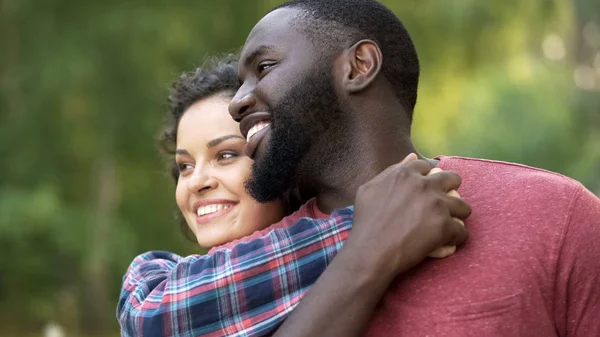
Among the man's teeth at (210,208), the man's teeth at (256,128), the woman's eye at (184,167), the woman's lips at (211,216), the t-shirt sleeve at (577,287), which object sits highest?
the man's teeth at (256,128)

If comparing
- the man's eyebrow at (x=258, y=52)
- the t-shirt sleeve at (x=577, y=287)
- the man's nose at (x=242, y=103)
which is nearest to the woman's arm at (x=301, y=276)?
the t-shirt sleeve at (x=577, y=287)

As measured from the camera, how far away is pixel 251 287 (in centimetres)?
204

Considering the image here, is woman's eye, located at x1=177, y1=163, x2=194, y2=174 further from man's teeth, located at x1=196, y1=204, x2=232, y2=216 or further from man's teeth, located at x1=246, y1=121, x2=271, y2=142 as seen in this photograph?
man's teeth, located at x1=246, y1=121, x2=271, y2=142

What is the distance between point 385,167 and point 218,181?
23.3 inches

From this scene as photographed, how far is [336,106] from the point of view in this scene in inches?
87.3

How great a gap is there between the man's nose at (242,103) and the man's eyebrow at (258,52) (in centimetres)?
8

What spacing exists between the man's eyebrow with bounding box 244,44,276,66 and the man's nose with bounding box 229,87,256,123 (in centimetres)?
8

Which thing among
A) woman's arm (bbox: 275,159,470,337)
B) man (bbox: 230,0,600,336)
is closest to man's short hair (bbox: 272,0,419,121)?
man (bbox: 230,0,600,336)

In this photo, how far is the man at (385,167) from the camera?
1.92 meters

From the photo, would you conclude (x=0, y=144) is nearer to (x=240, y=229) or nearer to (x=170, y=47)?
(x=170, y=47)

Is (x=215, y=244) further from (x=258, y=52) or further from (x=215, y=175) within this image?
(x=258, y=52)

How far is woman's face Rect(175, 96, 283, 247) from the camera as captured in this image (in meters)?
2.58

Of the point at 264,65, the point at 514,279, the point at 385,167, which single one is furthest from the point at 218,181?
the point at 514,279

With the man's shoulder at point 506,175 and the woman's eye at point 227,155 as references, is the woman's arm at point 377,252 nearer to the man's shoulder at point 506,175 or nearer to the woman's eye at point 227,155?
the man's shoulder at point 506,175
